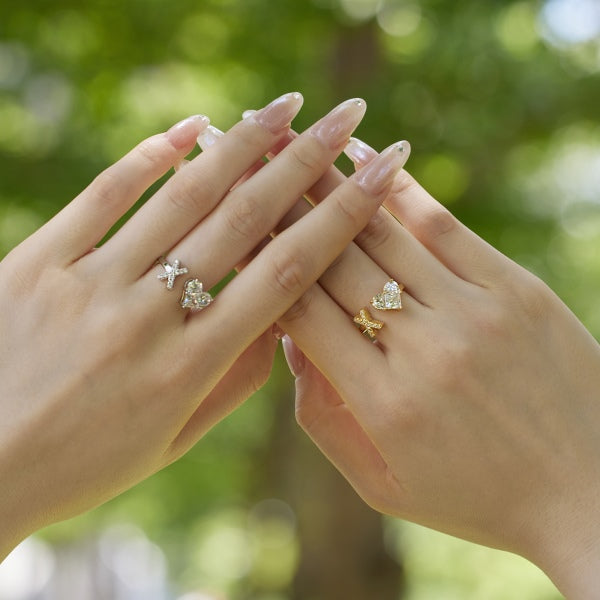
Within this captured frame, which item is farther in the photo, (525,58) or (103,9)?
(103,9)

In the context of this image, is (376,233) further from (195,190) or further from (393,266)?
(195,190)

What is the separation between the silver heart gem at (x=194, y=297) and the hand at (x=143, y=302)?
1cm

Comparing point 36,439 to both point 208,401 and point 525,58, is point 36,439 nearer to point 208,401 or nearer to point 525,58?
point 208,401

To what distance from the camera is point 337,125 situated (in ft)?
6.14

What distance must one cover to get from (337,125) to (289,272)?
35 centimetres

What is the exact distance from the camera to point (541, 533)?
5.19 ft

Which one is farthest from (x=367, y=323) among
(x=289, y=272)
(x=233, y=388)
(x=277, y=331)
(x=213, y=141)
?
(x=213, y=141)

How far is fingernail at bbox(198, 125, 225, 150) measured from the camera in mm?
1935

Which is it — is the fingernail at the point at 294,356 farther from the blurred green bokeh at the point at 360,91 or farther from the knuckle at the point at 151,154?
the blurred green bokeh at the point at 360,91

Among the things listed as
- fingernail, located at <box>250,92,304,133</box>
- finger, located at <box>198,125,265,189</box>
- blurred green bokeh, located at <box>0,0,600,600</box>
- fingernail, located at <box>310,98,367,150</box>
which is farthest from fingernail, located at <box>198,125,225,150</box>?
blurred green bokeh, located at <box>0,0,600,600</box>

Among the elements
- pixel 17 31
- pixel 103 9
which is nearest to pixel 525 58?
pixel 103 9

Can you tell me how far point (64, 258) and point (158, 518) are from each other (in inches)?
380

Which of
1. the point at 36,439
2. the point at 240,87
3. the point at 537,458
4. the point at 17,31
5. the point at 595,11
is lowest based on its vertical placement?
the point at 36,439

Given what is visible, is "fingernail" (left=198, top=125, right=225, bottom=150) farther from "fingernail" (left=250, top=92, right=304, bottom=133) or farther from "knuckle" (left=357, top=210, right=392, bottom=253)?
"knuckle" (left=357, top=210, right=392, bottom=253)
